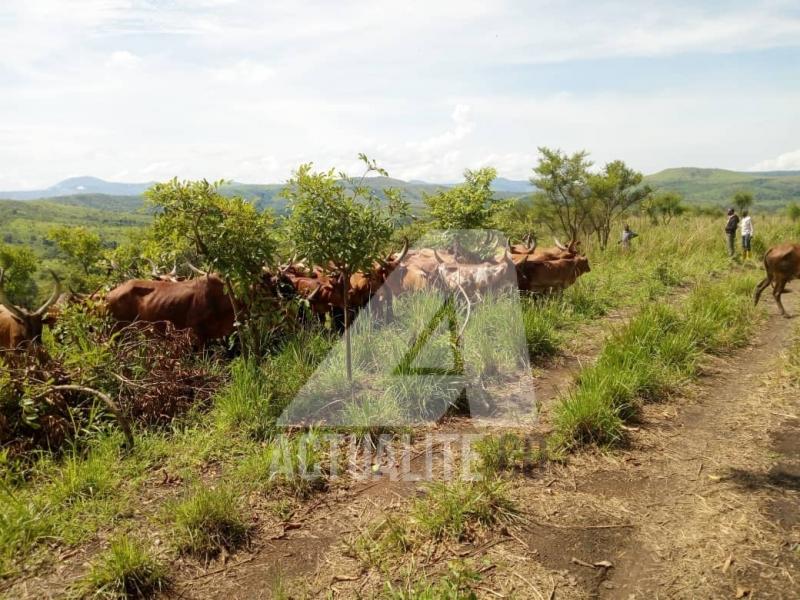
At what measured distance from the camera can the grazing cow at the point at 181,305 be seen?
599 cm

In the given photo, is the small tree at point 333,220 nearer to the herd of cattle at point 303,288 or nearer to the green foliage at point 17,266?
the herd of cattle at point 303,288

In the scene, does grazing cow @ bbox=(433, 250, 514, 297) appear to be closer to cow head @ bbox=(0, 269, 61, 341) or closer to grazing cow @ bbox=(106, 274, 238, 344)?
grazing cow @ bbox=(106, 274, 238, 344)

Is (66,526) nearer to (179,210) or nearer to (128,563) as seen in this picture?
(128,563)

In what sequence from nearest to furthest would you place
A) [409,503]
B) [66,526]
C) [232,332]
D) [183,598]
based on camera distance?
[183,598] < [66,526] < [409,503] < [232,332]

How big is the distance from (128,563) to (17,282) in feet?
99.6

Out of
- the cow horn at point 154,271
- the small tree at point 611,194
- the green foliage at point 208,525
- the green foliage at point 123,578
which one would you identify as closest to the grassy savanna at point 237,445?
the green foliage at point 208,525

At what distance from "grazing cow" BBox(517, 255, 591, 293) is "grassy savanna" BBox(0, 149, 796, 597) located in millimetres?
936

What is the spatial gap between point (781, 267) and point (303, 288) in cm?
707

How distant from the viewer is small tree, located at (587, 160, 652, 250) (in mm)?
16781

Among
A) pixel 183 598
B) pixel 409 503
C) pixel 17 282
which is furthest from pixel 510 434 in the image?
pixel 17 282

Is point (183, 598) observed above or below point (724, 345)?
below

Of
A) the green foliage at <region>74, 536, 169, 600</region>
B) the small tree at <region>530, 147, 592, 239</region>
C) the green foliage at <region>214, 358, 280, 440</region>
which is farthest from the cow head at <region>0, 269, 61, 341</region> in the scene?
the small tree at <region>530, 147, 592, 239</region>

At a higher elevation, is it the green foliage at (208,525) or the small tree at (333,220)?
the small tree at (333,220)

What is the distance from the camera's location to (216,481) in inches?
160
